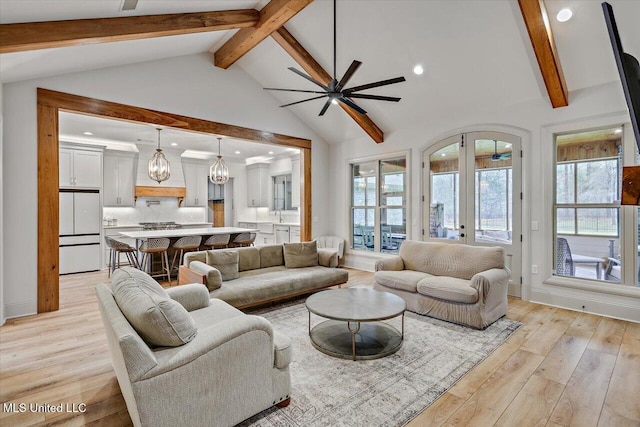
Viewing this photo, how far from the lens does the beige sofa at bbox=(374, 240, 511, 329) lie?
11.3 feet

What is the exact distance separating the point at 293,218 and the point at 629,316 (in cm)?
700

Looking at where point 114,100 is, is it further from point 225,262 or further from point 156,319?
point 156,319

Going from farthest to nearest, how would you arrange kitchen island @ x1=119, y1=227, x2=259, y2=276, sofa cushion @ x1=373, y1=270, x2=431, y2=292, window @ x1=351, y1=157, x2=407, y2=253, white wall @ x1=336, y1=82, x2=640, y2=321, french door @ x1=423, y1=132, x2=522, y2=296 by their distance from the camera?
1. window @ x1=351, y1=157, x2=407, y2=253
2. kitchen island @ x1=119, y1=227, x2=259, y2=276
3. french door @ x1=423, y1=132, x2=522, y2=296
4. sofa cushion @ x1=373, y1=270, x2=431, y2=292
5. white wall @ x1=336, y1=82, x2=640, y2=321

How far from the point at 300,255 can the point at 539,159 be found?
3.65 meters

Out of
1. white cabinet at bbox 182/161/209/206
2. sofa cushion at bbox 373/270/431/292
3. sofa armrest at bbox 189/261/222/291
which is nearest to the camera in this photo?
sofa armrest at bbox 189/261/222/291

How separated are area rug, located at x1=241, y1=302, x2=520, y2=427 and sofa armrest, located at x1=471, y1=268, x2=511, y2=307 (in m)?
0.32

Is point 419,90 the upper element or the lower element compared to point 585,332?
upper

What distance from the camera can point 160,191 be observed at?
8047 mm

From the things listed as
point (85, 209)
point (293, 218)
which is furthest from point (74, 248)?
point (293, 218)

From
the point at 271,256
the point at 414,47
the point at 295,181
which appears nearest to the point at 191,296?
the point at 271,256

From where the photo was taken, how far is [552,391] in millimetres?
2326

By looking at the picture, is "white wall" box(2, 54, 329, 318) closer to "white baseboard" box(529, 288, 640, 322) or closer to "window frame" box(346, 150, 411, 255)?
"window frame" box(346, 150, 411, 255)

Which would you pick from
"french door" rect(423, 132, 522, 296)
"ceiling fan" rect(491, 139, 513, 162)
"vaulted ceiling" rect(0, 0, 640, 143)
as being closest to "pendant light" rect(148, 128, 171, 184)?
"vaulted ceiling" rect(0, 0, 640, 143)

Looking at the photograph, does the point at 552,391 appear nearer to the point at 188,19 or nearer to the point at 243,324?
the point at 243,324
